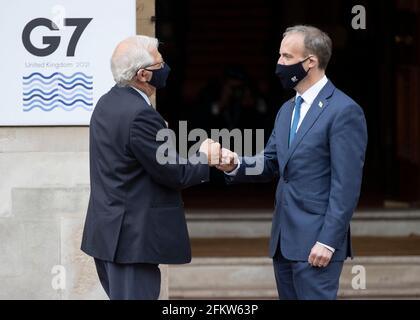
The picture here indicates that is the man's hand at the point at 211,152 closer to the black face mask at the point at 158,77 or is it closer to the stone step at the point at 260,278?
the black face mask at the point at 158,77

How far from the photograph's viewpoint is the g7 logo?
7074 millimetres

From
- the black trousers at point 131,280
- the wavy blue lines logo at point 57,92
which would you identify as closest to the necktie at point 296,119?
the black trousers at point 131,280

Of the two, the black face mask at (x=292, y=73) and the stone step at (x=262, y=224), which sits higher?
the black face mask at (x=292, y=73)

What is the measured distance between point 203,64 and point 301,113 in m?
10.6

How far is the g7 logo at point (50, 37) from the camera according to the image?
23.2 ft

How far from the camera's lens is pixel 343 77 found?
1458 cm

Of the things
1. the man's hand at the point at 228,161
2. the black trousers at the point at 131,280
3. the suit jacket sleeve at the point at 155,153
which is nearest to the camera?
the suit jacket sleeve at the point at 155,153

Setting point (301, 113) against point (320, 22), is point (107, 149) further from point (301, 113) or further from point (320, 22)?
point (320, 22)

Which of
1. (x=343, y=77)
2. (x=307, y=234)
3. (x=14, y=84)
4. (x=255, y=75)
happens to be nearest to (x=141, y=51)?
(x=307, y=234)

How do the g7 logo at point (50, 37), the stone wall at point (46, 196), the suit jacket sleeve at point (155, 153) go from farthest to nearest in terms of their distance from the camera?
1. the stone wall at point (46, 196)
2. the g7 logo at point (50, 37)
3. the suit jacket sleeve at point (155, 153)

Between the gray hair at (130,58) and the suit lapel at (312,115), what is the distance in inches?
30.8

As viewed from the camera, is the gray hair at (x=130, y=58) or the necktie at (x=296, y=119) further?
the necktie at (x=296, y=119)

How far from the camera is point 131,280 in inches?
210

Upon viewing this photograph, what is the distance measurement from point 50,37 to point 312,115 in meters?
2.30
